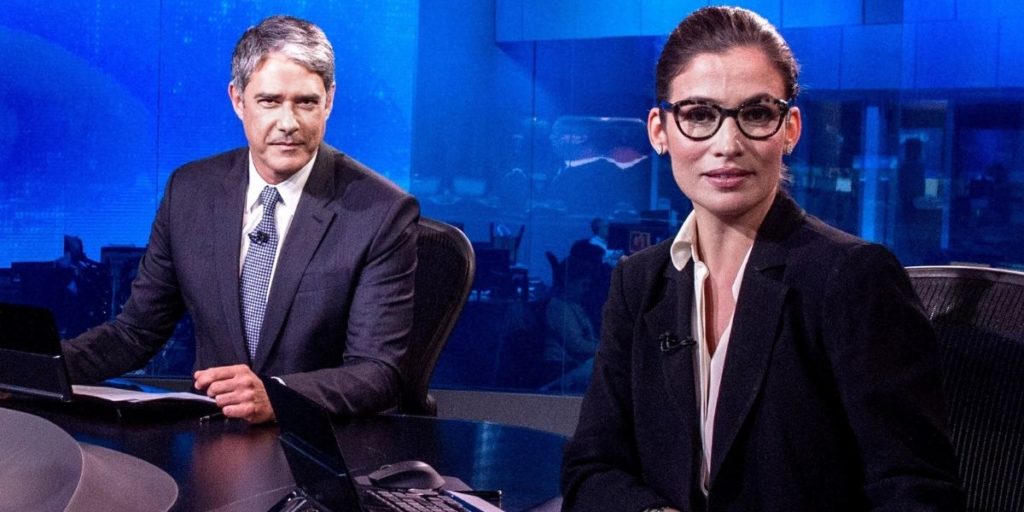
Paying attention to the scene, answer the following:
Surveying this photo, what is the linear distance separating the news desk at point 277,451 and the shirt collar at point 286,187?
582 mm

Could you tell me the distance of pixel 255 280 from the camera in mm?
2422

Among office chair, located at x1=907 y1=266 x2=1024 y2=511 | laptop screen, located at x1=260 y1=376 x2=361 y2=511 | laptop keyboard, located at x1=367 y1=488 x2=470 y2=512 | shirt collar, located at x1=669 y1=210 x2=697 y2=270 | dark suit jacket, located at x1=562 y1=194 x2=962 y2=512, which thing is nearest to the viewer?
laptop screen, located at x1=260 y1=376 x2=361 y2=511

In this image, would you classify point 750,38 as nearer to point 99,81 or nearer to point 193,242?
point 193,242

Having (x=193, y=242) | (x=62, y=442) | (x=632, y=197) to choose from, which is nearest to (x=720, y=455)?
(x=62, y=442)

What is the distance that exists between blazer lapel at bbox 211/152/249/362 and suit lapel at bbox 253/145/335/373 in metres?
0.06

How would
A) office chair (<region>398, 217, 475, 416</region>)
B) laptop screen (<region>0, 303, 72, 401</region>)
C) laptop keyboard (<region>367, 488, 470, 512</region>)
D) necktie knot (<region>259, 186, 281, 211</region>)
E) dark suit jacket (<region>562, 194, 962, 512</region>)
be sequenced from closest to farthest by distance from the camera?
1. dark suit jacket (<region>562, 194, 962, 512</region>)
2. laptop keyboard (<region>367, 488, 470, 512</region>)
3. laptop screen (<region>0, 303, 72, 401</region>)
4. necktie knot (<region>259, 186, 281, 211</region>)
5. office chair (<region>398, 217, 475, 416</region>)

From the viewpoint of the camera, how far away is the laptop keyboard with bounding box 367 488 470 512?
140 cm

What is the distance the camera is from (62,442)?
1412mm

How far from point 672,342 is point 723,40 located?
1.30 feet

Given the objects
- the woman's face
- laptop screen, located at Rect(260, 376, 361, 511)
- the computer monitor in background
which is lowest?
laptop screen, located at Rect(260, 376, 361, 511)

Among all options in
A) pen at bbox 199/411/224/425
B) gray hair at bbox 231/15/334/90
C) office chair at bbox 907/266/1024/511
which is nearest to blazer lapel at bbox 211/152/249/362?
gray hair at bbox 231/15/334/90

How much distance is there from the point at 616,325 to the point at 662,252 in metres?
0.12

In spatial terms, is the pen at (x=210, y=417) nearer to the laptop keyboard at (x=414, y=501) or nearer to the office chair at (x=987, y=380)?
the laptop keyboard at (x=414, y=501)

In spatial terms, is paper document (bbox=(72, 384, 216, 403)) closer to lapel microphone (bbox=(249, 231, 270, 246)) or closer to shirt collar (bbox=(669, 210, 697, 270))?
lapel microphone (bbox=(249, 231, 270, 246))
